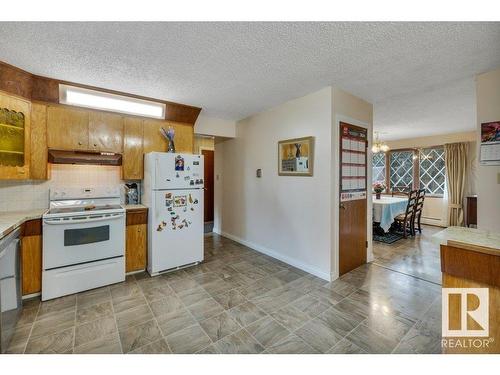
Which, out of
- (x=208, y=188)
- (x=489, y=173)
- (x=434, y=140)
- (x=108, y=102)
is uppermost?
(x=434, y=140)

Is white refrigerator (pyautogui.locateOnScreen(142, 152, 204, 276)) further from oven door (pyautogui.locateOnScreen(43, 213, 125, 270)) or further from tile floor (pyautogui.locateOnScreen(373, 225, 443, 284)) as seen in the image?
tile floor (pyautogui.locateOnScreen(373, 225, 443, 284))

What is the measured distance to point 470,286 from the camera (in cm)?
129

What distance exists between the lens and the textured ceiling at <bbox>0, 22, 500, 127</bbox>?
1.64 m

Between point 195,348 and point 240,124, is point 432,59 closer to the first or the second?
point 240,124

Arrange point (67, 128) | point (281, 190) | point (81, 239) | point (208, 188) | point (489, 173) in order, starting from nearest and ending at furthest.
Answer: point (489, 173), point (81, 239), point (67, 128), point (281, 190), point (208, 188)

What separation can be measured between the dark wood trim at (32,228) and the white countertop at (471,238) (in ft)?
11.3

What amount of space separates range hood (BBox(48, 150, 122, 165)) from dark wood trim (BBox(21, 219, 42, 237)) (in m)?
0.72

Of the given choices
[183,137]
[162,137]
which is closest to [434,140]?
[183,137]

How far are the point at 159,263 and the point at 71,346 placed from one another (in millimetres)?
1254

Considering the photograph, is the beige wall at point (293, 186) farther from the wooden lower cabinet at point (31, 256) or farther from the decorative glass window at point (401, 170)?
the decorative glass window at point (401, 170)

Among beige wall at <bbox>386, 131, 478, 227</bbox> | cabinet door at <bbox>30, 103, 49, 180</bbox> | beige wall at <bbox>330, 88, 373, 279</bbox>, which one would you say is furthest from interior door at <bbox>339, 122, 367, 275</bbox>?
beige wall at <bbox>386, 131, 478, 227</bbox>

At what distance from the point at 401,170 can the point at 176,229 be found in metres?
6.47

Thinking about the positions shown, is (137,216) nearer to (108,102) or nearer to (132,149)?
(132,149)
